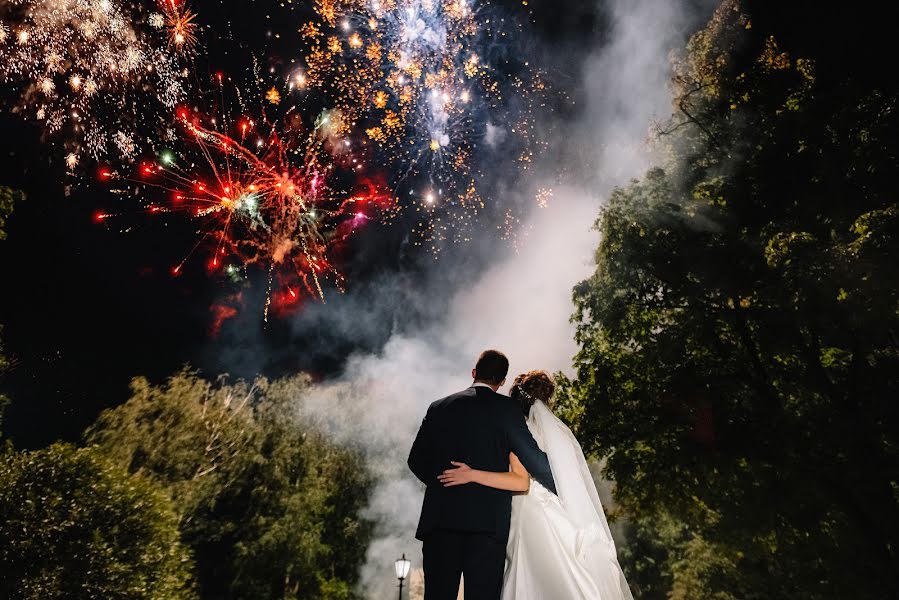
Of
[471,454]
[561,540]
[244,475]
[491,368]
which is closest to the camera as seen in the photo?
[471,454]

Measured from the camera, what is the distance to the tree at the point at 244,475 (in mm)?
19141

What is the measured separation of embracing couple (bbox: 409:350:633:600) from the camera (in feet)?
9.55

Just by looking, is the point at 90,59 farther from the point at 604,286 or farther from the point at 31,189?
the point at 604,286

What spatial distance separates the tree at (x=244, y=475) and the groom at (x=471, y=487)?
19.6 m

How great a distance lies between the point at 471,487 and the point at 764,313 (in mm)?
9870

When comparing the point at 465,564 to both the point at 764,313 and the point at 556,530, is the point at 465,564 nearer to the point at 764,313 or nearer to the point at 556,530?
the point at 556,530

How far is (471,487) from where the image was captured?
300 centimetres

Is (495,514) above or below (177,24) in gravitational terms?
below

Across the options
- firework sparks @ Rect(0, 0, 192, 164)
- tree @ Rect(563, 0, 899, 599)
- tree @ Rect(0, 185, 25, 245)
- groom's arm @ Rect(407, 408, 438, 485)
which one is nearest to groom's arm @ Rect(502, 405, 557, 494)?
groom's arm @ Rect(407, 408, 438, 485)

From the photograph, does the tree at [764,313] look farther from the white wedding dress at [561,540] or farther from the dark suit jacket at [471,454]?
the dark suit jacket at [471,454]

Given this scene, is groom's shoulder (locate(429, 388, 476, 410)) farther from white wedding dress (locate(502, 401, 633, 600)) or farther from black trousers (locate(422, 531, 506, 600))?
white wedding dress (locate(502, 401, 633, 600))

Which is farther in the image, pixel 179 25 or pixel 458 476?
pixel 179 25

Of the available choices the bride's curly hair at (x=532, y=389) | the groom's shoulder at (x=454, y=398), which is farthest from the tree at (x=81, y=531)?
the groom's shoulder at (x=454, y=398)

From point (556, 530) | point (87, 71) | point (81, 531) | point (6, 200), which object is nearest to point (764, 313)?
point (556, 530)
